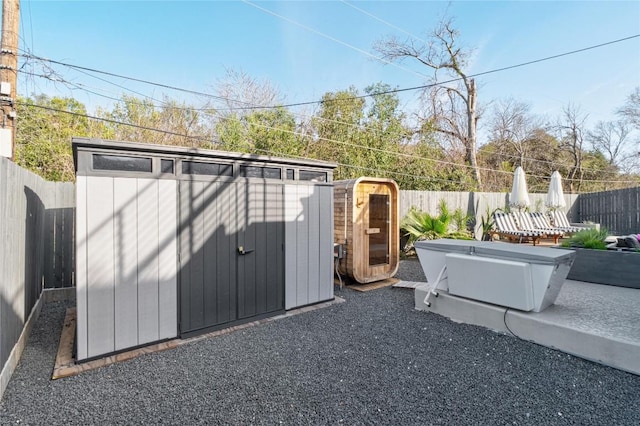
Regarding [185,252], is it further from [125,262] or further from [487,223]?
[487,223]

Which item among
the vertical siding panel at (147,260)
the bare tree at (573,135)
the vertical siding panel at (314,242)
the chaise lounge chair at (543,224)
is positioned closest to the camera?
the vertical siding panel at (147,260)

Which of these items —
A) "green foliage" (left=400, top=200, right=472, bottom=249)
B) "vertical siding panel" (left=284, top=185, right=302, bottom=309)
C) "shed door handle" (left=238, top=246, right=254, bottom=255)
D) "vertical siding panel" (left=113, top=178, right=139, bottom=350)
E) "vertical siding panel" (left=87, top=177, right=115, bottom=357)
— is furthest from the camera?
"green foliage" (left=400, top=200, right=472, bottom=249)

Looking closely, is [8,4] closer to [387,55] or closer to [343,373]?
[343,373]

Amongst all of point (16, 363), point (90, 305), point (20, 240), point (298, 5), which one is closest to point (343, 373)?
point (90, 305)

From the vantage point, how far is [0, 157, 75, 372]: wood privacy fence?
7.61ft

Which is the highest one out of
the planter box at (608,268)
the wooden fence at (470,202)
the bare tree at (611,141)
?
the bare tree at (611,141)

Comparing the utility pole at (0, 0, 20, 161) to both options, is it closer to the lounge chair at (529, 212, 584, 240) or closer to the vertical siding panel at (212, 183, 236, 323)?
the vertical siding panel at (212, 183, 236, 323)

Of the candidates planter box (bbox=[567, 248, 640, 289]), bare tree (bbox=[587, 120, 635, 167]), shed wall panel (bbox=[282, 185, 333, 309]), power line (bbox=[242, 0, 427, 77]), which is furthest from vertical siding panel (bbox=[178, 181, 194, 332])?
bare tree (bbox=[587, 120, 635, 167])

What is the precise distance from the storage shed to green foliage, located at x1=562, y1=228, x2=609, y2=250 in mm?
4006

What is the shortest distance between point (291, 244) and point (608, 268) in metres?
4.37

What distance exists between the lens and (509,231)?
8.16 meters

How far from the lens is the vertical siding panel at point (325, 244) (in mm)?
4293

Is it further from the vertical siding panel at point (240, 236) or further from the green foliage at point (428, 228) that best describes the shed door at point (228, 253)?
the green foliage at point (428, 228)

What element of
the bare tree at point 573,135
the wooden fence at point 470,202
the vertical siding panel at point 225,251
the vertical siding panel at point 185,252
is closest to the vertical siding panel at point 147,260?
the vertical siding panel at point 185,252
